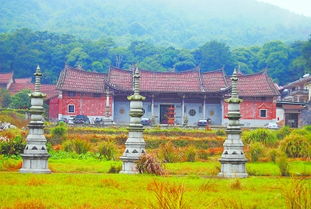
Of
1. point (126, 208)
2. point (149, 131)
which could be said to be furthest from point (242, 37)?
point (126, 208)

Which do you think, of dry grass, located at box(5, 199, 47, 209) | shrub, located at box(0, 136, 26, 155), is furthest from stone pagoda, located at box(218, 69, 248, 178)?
shrub, located at box(0, 136, 26, 155)

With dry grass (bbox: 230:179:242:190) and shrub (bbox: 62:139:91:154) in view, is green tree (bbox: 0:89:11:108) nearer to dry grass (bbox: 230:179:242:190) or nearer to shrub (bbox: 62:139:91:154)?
shrub (bbox: 62:139:91:154)

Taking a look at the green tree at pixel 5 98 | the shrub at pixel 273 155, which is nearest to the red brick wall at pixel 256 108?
the green tree at pixel 5 98

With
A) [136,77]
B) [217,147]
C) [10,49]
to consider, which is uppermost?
[10,49]

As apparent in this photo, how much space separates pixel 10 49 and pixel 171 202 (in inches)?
2988

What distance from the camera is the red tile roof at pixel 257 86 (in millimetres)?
53312

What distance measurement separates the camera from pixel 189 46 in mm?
148625

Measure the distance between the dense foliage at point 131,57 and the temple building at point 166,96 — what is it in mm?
24044

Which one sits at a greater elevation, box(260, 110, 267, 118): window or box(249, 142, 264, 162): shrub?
box(260, 110, 267, 118): window

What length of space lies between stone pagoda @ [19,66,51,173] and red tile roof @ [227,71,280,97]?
1535 inches

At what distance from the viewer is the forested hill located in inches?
5965

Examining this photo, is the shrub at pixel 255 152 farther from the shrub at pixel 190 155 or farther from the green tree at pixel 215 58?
the green tree at pixel 215 58

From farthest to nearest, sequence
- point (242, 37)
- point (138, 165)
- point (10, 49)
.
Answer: point (242, 37), point (10, 49), point (138, 165)

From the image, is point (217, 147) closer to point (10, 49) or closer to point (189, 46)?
point (10, 49)
